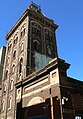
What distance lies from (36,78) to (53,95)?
11.2 feet

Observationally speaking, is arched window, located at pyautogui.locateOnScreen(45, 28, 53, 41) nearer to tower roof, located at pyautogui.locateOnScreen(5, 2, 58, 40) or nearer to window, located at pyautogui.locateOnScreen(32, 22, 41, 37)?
window, located at pyautogui.locateOnScreen(32, 22, 41, 37)

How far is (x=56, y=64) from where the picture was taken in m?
14.7

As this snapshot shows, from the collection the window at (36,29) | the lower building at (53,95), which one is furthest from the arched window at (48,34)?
the lower building at (53,95)

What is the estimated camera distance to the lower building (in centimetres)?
1348

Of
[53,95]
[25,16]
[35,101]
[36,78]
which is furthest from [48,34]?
[53,95]

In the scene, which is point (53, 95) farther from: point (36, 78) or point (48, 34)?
point (48, 34)

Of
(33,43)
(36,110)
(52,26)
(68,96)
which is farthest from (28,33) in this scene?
(68,96)

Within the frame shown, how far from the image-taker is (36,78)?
1714cm

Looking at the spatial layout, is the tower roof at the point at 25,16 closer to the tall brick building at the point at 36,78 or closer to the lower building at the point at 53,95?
the tall brick building at the point at 36,78

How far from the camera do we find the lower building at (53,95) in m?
13.5

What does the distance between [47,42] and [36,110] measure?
65.8 feet

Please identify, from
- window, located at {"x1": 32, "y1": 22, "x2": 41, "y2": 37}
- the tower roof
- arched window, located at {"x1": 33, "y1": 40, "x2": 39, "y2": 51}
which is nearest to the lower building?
arched window, located at {"x1": 33, "y1": 40, "x2": 39, "y2": 51}

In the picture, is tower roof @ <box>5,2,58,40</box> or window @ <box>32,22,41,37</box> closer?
window @ <box>32,22,41,37</box>

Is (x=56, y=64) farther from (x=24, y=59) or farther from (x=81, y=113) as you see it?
(x=24, y=59)
